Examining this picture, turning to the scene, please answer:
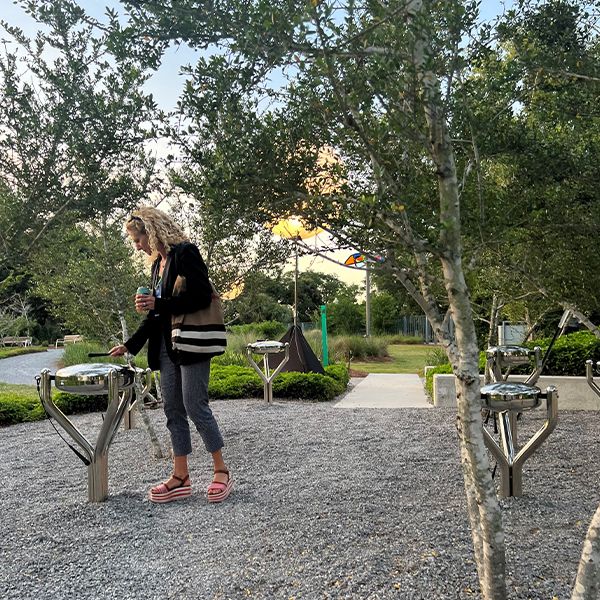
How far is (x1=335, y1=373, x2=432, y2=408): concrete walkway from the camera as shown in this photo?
854 cm

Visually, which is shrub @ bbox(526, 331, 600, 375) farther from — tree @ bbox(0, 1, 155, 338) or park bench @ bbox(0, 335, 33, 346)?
park bench @ bbox(0, 335, 33, 346)

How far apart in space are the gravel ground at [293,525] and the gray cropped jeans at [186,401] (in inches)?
15.5

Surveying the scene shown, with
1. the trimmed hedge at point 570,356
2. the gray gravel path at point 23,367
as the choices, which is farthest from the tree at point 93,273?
the gray gravel path at point 23,367

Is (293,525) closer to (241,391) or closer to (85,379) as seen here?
(85,379)

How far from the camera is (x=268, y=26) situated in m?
2.04

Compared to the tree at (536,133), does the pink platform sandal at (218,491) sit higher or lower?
lower

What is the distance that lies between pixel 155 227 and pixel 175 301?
0.55m

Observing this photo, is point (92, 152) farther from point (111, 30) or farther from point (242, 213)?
point (242, 213)

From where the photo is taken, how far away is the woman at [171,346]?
12.3 ft

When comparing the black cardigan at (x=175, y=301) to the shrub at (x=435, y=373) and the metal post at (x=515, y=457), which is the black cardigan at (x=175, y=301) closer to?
the metal post at (x=515, y=457)

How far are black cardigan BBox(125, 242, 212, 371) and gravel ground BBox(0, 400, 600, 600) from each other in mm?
971

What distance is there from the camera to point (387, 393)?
9.94 metres

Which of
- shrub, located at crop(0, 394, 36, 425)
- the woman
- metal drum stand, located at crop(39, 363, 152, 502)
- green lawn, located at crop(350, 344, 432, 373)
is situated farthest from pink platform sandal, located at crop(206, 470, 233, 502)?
green lawn, located at crop(350, 344, 432, 373)

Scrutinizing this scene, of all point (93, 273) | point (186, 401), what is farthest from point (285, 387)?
point (186, 401)
